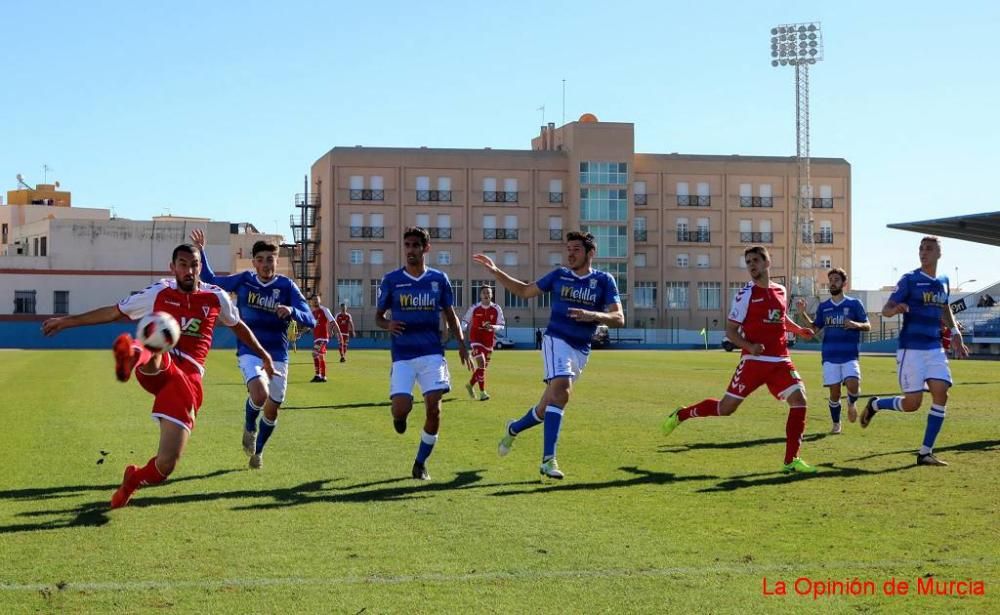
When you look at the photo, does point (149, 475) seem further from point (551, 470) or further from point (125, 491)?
point (551, 470)

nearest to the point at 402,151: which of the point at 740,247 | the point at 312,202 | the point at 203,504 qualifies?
the point at 312,202

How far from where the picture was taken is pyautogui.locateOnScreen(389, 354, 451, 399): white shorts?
1042 centimetres

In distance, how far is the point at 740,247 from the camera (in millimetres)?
95438

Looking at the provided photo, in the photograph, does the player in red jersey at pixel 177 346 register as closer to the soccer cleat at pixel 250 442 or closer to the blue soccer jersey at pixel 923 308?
the soccer cleat at pixel 250 442

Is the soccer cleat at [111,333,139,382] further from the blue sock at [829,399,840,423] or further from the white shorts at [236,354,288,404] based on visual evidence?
the blue sock at [829,399,840,423]

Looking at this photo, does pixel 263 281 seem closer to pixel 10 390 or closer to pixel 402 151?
pixel 10 390

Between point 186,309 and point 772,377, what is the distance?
557 centimetres

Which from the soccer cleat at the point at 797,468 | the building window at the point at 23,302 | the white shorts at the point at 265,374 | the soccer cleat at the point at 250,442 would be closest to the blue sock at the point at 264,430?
the soccer cleat at the point at 250,442

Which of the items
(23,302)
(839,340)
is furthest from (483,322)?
(23,302)

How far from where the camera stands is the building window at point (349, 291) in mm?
89675

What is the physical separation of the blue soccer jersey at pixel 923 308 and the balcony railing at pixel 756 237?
277ft

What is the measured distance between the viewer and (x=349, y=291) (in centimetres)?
Answer: 8994

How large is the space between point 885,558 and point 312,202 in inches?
3575

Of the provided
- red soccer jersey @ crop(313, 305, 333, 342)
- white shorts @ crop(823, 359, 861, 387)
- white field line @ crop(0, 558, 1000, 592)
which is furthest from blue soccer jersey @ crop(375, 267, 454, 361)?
red soccer jersey @ crop(313, 305, 333, 342)
